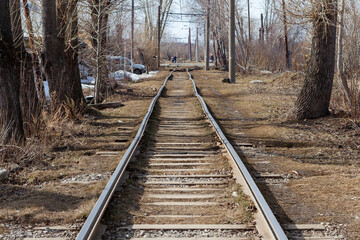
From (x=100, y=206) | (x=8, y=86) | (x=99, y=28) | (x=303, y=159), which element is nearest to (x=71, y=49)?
(x=99, y=28)

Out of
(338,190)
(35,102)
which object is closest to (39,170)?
(35,102)

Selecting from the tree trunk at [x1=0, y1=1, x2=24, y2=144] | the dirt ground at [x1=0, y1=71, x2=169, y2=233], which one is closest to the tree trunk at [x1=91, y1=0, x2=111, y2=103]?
the dirt ground at [x1=0, y1=71, x2=169, y2=233]

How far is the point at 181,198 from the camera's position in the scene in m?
4.77

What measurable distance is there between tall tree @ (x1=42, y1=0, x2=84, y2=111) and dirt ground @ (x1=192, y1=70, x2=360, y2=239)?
4.02 metres

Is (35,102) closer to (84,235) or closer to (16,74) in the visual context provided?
(16,74)

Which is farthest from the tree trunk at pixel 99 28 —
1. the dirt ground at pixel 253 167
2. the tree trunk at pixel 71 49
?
the dirt ground at pixel 253 167

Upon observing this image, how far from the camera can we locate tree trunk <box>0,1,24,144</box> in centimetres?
705

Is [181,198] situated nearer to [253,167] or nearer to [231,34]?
[253,167]

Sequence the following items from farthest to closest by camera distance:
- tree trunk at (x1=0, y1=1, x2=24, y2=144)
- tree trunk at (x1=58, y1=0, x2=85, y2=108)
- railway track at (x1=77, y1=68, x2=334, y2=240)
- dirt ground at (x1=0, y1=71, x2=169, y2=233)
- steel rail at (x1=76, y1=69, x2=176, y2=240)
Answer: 1. tree trunk at (x1=58, y1=0, x2=85, y2=108)
2. tree trunk at (x1=0, y1=1, x2=24, y2=144)
3. dirt ground at (x1=0, y1=71, x2=169, y2=233)
4. railway track at (x1=77, y1=68, x2=334, y2=240)
5. steel rail at (x1=76, y1=69, x2=176, y2=240)

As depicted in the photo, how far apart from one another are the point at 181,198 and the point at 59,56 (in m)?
6.91

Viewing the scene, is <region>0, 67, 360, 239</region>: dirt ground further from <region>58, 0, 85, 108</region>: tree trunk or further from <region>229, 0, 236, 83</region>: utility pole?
<region>229, 0, 236, 83</region>: utility pole

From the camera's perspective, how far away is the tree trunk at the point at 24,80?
802cm

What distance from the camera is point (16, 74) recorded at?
24.3 ft

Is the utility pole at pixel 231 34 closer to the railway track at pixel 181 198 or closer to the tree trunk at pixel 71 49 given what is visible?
the tree trunk at pixel 71 49
